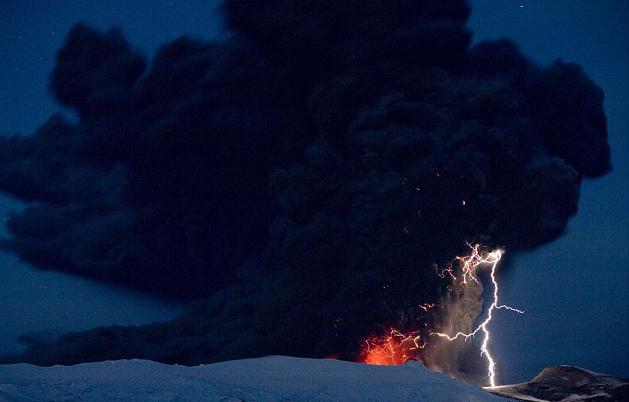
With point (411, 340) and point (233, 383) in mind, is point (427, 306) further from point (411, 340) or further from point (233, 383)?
point (233, 383)

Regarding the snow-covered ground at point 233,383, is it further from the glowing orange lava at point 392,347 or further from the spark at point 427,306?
the spark at point 427,306

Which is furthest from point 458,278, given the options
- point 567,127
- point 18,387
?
point 18,387

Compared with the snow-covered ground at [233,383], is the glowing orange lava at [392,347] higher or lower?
higher

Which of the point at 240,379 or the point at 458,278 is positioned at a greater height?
the point at 458,278

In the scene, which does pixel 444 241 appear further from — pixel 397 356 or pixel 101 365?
pixel 101 365

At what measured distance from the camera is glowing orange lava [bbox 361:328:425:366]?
16.6 meters

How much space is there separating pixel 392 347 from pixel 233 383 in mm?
12451

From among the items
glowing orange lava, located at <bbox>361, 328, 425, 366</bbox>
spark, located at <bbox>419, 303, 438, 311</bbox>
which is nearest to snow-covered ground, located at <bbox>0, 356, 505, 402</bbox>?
glowing orange lava, located at <bbox>361, 328, 425, 366</bbox>

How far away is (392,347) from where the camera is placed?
54.4 feet

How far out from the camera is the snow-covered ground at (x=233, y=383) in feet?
13.2

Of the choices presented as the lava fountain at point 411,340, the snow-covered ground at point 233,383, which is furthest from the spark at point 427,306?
the snow-covered ground at point 233,383

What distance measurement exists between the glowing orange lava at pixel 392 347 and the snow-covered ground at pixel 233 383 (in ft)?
34.5

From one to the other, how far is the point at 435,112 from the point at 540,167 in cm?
389

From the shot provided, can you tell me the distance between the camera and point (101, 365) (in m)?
4.75
